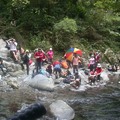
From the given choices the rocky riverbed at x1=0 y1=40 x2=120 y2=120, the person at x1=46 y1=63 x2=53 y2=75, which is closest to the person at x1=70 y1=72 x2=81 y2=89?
the rocky riverbed at x1=0 y1=40 x2=120 y2=120

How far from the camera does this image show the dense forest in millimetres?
26250

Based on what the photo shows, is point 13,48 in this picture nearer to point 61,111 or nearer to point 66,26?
point 66,26

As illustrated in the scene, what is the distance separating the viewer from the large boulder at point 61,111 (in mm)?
14844

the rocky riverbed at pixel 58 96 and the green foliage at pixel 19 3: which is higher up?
the green foliage at pixel 19 3

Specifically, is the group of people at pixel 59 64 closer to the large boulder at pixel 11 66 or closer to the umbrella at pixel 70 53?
the umbrella at pixel 70 53

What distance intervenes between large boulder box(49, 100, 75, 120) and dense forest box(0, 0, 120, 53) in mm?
10397

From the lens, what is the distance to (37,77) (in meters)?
20.0

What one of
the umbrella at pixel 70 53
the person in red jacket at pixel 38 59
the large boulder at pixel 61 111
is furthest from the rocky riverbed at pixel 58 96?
the umbrella at pixel 70 53

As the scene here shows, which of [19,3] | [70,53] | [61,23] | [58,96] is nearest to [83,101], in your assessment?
[58,96]

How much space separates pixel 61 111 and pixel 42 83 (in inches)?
189

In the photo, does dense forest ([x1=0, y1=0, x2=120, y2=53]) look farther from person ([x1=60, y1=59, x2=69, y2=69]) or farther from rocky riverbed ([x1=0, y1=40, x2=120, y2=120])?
rocky riverbed ([x1=0, y1=40, x2=120, y2=120])

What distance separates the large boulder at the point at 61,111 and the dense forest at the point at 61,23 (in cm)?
1040

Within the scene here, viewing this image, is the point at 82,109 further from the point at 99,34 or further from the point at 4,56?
the point at 99,34

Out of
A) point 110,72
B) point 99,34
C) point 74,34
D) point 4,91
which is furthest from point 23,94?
point 99,34
